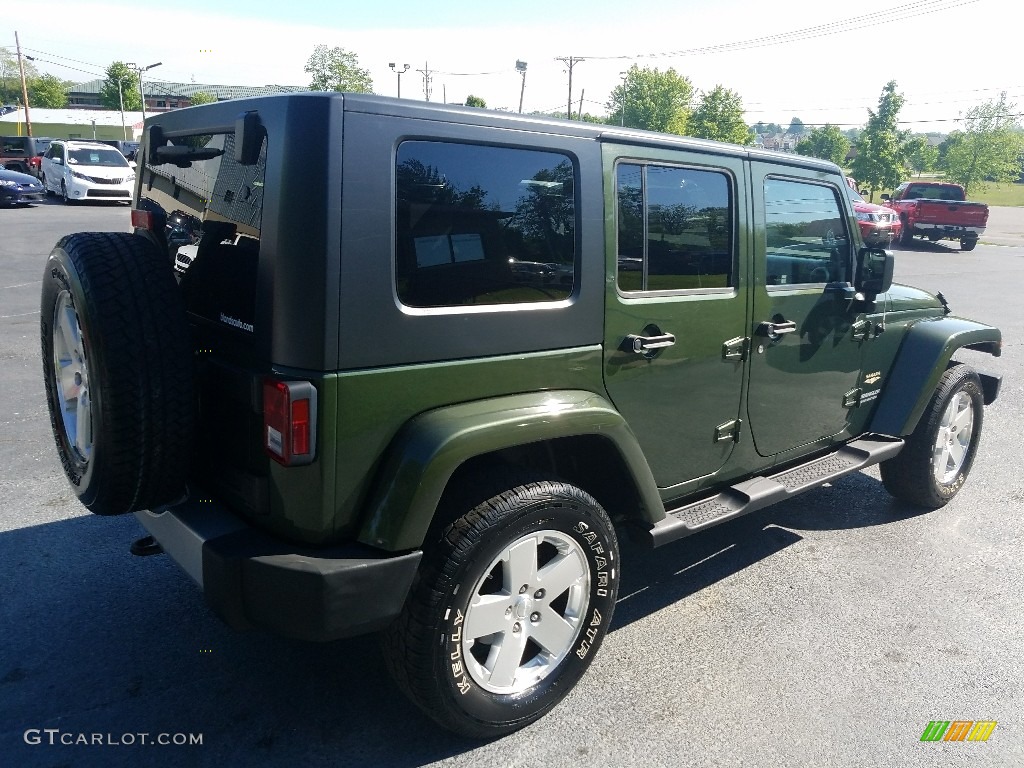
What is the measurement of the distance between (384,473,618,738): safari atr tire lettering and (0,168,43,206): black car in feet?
75.2

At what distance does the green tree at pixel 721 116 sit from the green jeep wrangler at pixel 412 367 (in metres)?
58.3

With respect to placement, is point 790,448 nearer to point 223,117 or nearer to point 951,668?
point 951,668

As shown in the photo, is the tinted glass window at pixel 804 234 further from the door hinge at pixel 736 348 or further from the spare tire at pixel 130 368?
the spare tire at pixel 130 368

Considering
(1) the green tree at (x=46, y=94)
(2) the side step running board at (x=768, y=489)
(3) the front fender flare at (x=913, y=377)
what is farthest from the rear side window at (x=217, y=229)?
(1) the green tree at (x=46, y=94)

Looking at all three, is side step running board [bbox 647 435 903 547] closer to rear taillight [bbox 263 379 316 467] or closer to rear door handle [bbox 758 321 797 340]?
rear door handle [bbox 758 321 797 340]

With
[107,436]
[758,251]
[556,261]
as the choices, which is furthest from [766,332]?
[107,436]

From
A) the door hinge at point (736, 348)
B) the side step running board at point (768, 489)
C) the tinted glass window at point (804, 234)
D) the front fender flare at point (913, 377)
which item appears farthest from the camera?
the front fender flare at point (913, 377)

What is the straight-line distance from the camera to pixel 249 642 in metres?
3.14

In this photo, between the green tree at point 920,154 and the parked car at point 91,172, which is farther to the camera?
the green tree at point 920,154

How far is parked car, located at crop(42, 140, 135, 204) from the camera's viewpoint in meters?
22.8

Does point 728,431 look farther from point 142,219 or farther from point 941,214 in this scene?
point 941,214

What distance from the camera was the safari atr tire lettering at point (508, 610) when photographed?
2.41 metres

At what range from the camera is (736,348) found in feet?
11.1

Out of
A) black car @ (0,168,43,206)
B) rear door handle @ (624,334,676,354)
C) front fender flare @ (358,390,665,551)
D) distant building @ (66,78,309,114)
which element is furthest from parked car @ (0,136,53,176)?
front fender flare @ (358,390,665,551)
